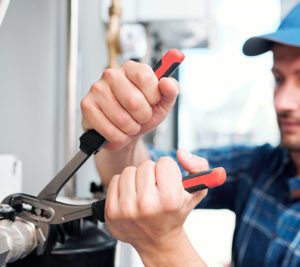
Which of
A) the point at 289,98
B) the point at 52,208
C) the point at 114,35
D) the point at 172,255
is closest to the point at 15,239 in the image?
the point at 52,208

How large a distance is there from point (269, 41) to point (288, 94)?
6.5 inches

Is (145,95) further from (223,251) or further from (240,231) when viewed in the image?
(223,251)

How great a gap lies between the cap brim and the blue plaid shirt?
0.96ft

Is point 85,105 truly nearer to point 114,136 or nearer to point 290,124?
point 114,136

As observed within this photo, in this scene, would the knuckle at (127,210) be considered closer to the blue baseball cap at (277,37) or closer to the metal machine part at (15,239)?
the metal machine part at (15,239)

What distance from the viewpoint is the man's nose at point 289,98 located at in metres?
0.92

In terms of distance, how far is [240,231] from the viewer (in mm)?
1021

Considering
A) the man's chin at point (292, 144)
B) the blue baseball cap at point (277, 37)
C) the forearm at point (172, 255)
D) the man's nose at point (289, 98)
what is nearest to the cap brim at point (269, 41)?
the blue baseball cap at point (277, 37)

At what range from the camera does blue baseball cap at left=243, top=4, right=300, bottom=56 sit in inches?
34.8

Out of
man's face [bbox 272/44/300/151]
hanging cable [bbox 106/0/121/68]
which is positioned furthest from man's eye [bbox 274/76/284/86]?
hanging cable [bbox 106/0/121/68]

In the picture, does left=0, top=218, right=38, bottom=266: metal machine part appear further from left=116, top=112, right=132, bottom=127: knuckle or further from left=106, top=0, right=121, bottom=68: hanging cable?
left=106, top=0, right=121, bottom=68: hanging cable

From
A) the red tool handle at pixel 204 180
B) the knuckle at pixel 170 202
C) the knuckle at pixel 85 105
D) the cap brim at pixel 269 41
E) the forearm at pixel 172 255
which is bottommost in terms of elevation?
the forearm at pixel 172 255

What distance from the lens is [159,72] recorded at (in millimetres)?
424

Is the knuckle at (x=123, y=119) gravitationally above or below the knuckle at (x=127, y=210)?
above
